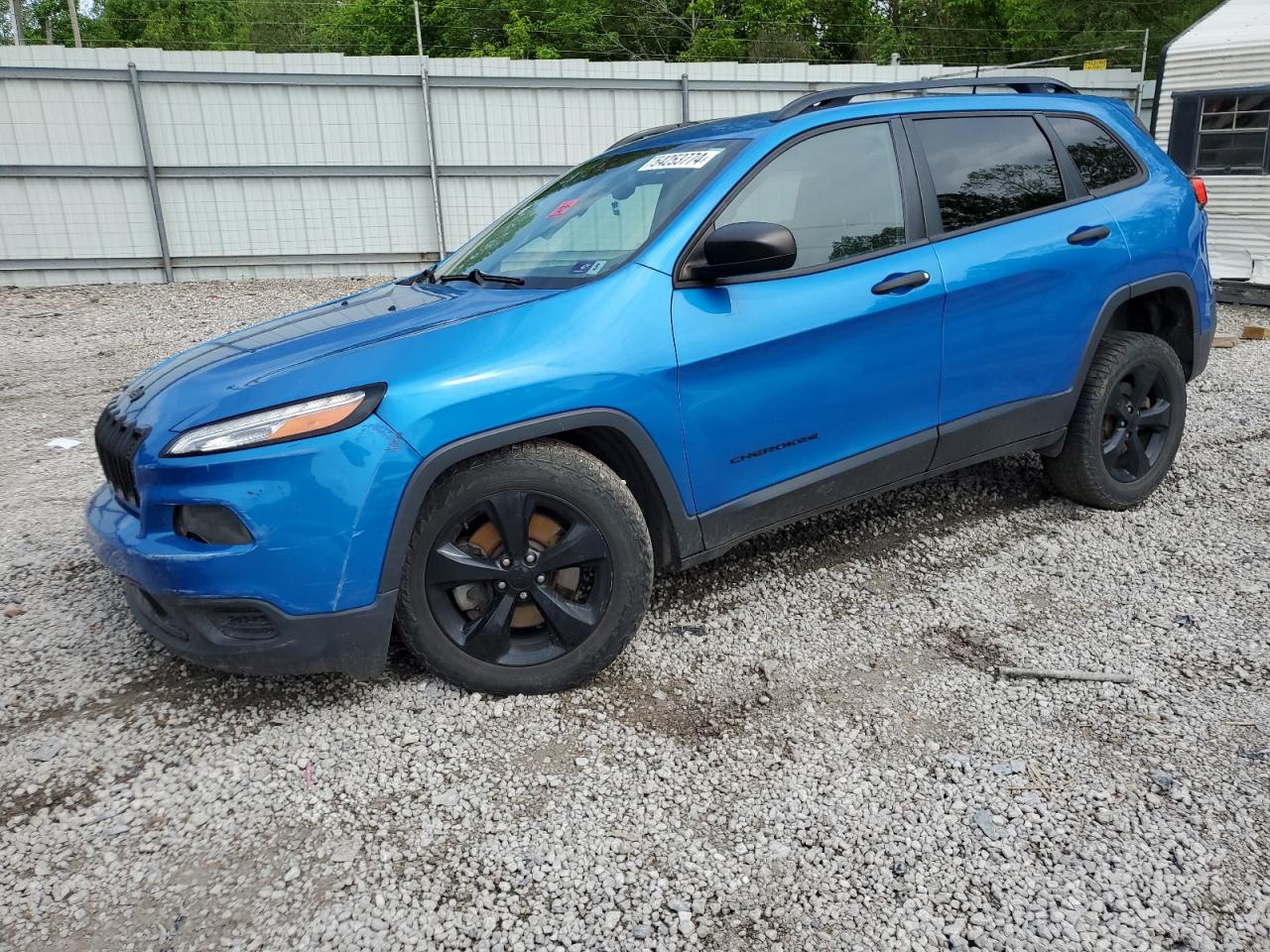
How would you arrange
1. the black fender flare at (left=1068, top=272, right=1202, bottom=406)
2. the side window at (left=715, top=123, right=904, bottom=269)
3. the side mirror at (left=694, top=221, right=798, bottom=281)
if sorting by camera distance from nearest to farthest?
the side mirror at (left=694, top=221, right=798, bottom=281), the side window at (left=715, top=123, right=904, bottom=269), the black fender flare at (left=1068, top=272, right=1202, bottom=406)

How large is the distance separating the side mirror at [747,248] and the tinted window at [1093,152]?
1968 mm

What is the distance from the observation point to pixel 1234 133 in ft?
33.4

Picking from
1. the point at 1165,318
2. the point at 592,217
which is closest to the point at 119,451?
the point at 592,217

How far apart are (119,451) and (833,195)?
2580mm

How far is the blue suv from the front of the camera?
2660 millimetres

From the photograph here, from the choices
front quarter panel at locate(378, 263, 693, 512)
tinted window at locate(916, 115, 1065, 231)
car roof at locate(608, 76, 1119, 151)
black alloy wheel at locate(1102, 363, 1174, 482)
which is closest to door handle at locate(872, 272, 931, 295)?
tinted window at locate(916, 115, 1065, 231)

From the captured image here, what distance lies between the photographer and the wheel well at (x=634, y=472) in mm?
3033

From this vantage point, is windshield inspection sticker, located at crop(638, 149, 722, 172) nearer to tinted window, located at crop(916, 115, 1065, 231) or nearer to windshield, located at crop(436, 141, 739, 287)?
windshield, located at crop(436, 141, 739, 287)

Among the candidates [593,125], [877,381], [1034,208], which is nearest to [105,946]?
[877,381]

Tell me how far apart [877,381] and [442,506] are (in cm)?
165

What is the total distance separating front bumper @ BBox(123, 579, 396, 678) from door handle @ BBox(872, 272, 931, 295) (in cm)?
201

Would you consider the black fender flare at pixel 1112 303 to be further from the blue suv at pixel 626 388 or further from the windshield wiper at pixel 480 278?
the windshield wiper at pixel 480 278

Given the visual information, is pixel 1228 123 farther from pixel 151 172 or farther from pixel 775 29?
pixel 775 29

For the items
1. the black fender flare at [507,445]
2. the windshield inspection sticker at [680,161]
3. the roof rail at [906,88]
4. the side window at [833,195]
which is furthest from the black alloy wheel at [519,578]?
the roof rail at [906,88]
